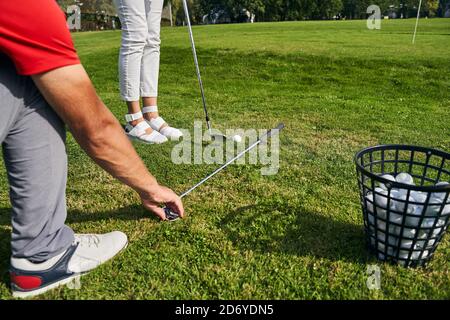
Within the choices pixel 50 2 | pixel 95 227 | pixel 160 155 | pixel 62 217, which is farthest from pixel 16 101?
pixel 160 155

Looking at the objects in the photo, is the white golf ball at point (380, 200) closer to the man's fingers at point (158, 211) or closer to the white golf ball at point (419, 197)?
the white golf ball at point (419, 197)

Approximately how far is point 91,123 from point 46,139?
0.21m

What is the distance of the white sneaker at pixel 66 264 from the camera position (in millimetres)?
1412

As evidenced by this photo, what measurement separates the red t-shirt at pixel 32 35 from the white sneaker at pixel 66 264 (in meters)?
0.73

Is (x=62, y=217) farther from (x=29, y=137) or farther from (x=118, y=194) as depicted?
(x=118, y=194)

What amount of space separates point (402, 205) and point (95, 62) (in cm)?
871

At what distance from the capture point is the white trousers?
2.87m

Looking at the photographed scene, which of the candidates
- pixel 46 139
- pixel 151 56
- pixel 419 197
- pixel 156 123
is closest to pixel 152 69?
pixel 151 56

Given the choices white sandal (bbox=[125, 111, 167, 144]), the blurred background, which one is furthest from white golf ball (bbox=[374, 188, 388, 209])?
the blurred background

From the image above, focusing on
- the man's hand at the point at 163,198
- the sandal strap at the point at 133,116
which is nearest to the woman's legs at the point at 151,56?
the sandal strap at the point at 133,116

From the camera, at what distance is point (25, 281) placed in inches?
55.3

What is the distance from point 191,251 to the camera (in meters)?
1.67

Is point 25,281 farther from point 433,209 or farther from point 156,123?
point 156,123

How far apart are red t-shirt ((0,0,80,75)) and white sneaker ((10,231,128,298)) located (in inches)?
28.9
